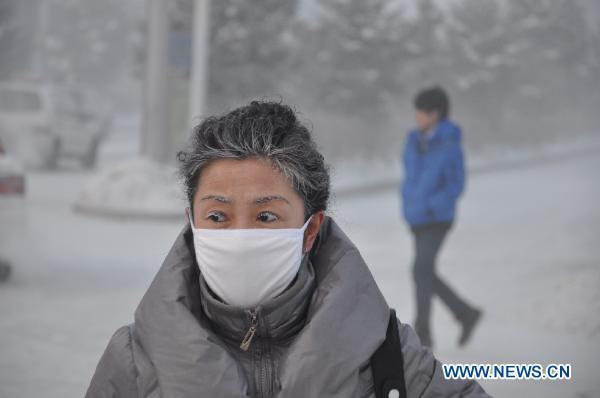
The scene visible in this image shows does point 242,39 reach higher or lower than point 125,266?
higher

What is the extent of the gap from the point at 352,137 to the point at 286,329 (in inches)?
201

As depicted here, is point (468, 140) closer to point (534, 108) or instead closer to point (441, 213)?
point (534, 108)

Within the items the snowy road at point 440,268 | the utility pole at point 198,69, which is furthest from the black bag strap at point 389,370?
the utility pole at point 198,69

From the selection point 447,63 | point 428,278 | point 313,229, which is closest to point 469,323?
point 428,278

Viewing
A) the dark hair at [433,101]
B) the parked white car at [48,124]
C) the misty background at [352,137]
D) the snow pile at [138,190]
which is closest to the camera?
the dark hair at [433,101]

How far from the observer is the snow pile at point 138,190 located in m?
5.82

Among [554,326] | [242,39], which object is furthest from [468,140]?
[242,39]

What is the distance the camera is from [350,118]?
661 cm

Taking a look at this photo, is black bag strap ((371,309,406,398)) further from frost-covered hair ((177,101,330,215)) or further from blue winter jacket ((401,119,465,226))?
blue winter jacket ((401,119,465,226))

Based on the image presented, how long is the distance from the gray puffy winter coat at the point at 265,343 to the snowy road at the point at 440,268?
199 centimetres

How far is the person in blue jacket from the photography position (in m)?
4.35

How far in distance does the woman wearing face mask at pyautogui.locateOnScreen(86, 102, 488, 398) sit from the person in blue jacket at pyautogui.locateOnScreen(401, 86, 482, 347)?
285 cm

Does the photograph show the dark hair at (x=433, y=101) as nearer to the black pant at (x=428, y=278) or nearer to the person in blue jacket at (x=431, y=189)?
the person in blue jacket at (x=431, y=189)

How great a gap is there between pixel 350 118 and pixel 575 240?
78.3 inches
